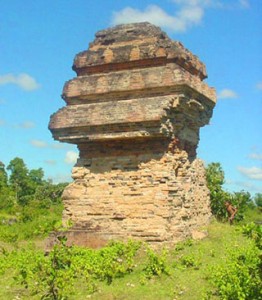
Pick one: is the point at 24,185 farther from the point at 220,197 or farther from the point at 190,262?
the point at 190,262

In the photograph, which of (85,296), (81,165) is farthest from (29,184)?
(85,296)

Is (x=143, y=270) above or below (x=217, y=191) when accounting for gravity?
below

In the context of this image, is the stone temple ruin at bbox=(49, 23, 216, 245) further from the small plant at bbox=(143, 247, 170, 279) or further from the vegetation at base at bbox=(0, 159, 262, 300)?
Result: the small plant at bbox=(143, 247, 170, 279)

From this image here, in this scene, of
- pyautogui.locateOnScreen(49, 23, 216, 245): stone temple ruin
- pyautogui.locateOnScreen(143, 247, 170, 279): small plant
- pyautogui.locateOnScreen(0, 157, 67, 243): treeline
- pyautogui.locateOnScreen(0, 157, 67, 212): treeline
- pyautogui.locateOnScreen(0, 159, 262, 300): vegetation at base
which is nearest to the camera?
pyautogui.locateOnScreen(0, 159, 262, 300): vegetation at base

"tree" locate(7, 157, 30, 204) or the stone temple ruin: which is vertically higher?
"tree" locate(7, 157, 30, 204)

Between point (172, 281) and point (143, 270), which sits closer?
point (172, 281)

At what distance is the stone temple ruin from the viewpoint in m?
8.99

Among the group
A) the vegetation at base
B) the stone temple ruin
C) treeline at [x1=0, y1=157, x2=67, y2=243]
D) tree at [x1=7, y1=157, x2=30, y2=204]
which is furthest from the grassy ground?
tree at [x1=7, y1=157, x2=30, y2=204]

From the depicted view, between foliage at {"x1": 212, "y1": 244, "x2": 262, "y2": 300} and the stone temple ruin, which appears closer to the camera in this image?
foliage at {"x1": 212, "y1": 244, "x2": 262, "y2": 300}

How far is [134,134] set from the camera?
903cm

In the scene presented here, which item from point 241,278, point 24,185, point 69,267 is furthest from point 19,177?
point 241,278

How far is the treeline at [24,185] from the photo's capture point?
3598 centimetres

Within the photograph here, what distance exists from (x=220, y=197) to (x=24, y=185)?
29.7 meters

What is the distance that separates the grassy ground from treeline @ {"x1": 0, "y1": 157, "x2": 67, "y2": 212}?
25397 millimetres
